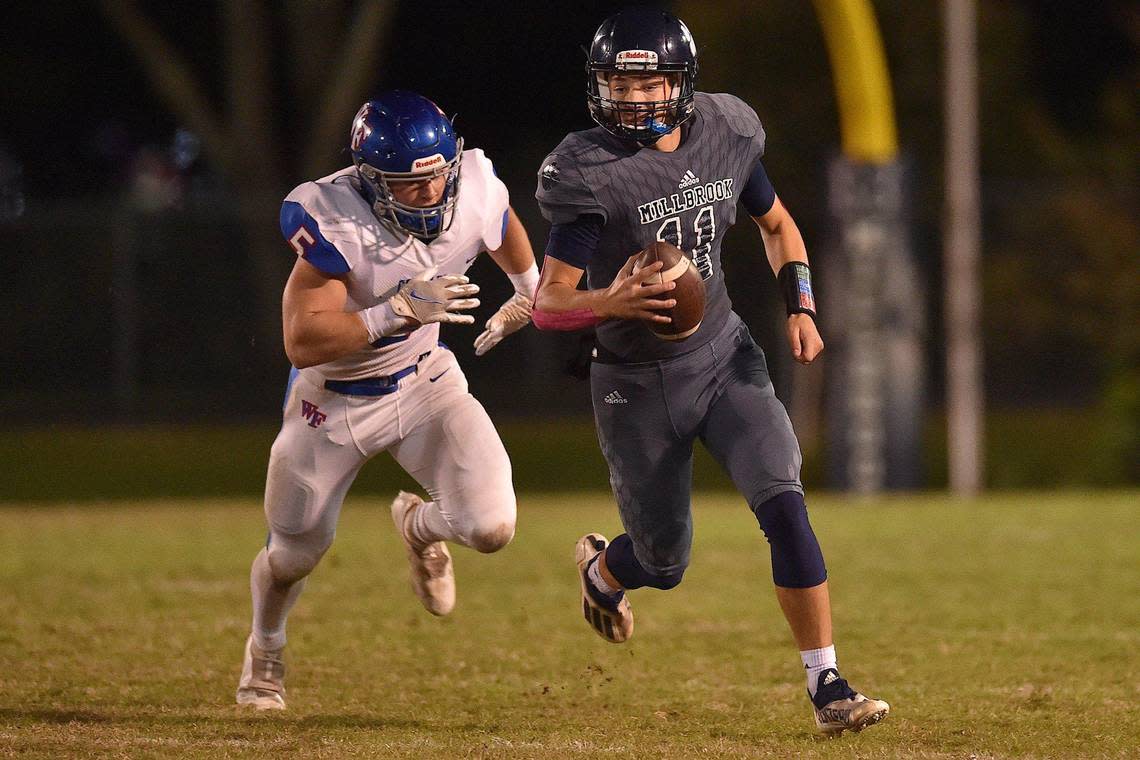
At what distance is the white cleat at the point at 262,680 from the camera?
5391 mm

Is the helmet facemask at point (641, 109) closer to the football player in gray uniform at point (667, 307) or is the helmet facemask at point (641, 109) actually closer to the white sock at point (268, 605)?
the football player in gray uniform at point (667, 307)

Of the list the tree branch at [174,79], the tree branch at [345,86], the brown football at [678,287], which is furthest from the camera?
the tree branch at [174,79]

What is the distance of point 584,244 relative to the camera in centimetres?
500

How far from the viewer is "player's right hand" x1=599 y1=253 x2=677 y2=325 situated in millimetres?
4723

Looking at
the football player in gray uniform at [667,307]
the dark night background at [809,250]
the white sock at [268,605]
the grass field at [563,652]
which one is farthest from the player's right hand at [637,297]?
the dark night background at [809,250]

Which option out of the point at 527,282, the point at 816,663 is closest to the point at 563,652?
the point at 527,282

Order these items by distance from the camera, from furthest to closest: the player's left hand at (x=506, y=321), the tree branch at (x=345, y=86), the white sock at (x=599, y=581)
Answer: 1. the tree branch at (x=345, y=86)
2. the white sock at (x=599, y=581)
3. the player's left hand at (x=506, y=321)

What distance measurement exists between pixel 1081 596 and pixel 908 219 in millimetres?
5008

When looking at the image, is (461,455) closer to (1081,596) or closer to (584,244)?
(584,244)

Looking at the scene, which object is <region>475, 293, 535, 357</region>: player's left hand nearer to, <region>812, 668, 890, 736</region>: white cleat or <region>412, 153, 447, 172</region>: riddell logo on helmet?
<region>412, 153, 447, 172</region>: riddell logo on helmet

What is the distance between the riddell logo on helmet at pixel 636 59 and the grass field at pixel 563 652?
74.0 inches

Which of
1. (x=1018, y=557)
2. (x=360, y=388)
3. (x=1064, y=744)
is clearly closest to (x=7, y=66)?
(x=1018, y=557)

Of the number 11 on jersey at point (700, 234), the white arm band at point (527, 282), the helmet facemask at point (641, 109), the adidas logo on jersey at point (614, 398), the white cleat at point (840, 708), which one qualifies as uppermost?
the helmet facemask at point (641, 109)

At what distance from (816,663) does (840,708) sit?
0.53 feet
